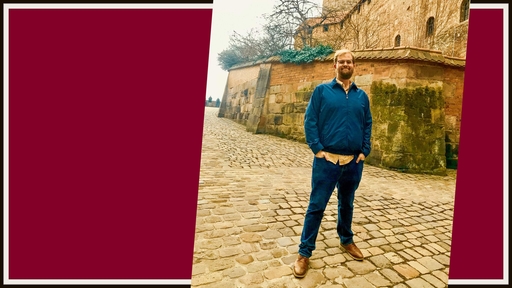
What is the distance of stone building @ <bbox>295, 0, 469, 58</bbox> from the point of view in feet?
36.1

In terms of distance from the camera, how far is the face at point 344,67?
217 cm

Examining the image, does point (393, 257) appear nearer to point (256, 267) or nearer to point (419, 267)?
point (419, 267)

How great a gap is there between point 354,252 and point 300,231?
62cm

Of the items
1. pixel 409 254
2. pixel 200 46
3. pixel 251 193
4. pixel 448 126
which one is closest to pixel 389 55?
pixel 448 126

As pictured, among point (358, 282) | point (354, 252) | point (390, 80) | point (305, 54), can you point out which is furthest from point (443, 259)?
point (305, 54)

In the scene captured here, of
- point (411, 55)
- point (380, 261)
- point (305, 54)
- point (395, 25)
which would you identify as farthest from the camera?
point (395, 25)

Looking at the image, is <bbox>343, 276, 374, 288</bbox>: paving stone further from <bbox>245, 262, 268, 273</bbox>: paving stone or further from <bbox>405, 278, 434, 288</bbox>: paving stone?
<bbox>245, 262, 268, 273</bbox>: paving stone

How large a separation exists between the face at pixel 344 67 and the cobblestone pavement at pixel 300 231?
1.53 metres

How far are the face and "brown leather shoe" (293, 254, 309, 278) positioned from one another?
147 cm

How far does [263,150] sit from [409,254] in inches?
212

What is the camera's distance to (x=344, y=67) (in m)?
2.17

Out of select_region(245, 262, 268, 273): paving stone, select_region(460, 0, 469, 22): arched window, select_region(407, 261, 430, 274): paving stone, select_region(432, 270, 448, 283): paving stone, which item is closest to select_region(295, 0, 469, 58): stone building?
select_region(460, 0, 469, 22): arched window

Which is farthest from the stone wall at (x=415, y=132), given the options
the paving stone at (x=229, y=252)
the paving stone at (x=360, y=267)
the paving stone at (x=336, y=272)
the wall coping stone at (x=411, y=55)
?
the paving stone at (x=229, y=252)

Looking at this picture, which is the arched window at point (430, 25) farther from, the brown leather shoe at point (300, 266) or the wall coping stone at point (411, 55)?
the brown leather shoe at point (300, 266)
